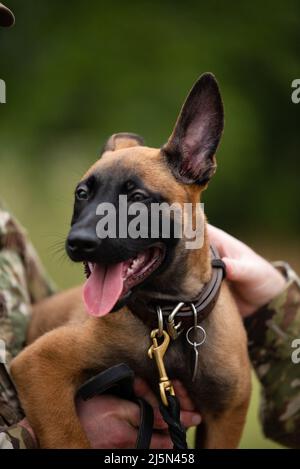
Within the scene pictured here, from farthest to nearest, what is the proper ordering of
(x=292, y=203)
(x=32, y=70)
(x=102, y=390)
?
(x=32, y=70)
(x=292, y=203)
(x=102, y=390)

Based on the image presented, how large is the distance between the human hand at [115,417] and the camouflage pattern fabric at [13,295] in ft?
1.03

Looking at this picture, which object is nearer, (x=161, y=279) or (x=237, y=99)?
(x=161, y=279)

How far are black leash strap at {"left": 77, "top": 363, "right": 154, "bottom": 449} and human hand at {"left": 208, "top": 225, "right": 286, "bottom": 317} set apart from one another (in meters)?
0.71

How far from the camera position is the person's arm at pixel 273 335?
3.49 m

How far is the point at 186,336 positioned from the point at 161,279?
267mm

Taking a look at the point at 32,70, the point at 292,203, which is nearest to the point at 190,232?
the point at 292,203

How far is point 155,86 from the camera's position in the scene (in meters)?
15.8

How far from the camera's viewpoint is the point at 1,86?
12.3ft

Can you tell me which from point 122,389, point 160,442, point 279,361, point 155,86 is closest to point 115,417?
point 122,389

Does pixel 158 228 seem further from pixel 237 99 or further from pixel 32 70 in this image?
pixel 32 70

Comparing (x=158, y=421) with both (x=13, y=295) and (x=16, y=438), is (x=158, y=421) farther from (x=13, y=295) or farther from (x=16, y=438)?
(x=13, y=295)

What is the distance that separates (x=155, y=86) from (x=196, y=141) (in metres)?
13.1
